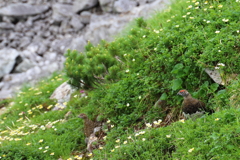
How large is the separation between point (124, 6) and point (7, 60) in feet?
18.4

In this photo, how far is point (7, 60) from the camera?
13.5m

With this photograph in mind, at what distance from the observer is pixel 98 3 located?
1457 centimetres

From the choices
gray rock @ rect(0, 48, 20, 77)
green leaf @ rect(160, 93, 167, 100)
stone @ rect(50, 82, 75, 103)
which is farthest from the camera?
gray rock @ rect(0, 48, 20, 77)

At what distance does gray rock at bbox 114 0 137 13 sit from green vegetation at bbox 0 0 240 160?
740 cm

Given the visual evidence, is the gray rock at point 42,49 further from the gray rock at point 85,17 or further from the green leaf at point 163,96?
the green leaf at point 163,96

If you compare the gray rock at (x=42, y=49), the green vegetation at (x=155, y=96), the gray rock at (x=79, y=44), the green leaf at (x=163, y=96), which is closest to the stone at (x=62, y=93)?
the green vegetation at (x=155, y=96)

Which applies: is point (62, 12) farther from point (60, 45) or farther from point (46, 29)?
point (60, 45)

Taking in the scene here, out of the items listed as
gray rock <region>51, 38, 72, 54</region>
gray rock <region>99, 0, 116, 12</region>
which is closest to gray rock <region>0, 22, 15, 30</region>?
gray rock <region>51, 38, 72, 54</region>

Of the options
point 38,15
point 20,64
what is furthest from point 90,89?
point 38,15

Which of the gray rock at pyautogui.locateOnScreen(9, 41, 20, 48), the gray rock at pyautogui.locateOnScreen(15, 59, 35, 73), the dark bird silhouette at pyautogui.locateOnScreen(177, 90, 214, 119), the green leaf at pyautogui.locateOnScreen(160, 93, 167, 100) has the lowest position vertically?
the gray rock at pyautogui.locateOnScreen(15, 59, 35, 73)

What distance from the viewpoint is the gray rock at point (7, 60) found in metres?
13.4

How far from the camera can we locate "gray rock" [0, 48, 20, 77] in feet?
43.8

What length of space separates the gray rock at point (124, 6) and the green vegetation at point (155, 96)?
7.40m

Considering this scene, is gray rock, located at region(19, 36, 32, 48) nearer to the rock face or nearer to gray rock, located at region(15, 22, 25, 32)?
the rock face
